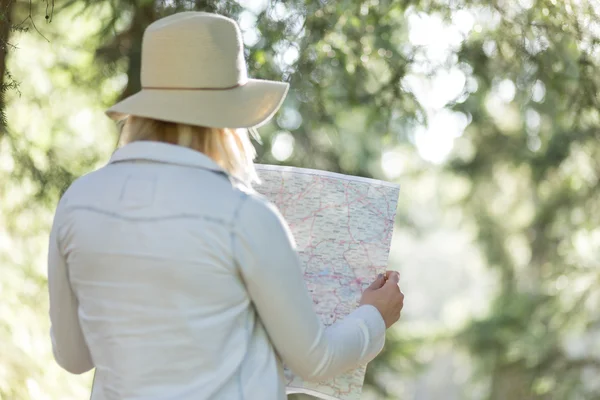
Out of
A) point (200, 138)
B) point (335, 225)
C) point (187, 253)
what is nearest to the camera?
point (187, 253)

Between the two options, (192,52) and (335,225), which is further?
(335,225)

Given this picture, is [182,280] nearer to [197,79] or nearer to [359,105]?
[197,79]

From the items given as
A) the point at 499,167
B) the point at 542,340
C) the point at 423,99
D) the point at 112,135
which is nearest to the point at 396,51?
the point at 423,99

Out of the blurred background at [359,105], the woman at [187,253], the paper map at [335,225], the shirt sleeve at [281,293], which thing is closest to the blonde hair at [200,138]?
the woman at [187,253]

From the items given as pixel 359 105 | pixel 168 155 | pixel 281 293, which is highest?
pixel 168 155

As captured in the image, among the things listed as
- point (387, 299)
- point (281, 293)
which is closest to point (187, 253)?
point (281, 293)

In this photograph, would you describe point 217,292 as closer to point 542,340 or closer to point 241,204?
point 241,204

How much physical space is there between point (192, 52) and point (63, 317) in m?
0.55

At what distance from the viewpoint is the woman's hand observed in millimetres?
1780

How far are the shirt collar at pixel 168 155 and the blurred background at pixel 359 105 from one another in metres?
1.03

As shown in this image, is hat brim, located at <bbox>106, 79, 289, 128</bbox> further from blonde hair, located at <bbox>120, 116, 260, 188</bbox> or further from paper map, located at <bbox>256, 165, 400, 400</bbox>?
paper map, located at <bbox>256, 165, 400, 400</bbox>

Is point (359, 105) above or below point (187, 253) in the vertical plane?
below

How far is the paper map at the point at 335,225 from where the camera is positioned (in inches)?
75.7

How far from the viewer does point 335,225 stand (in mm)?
1960
